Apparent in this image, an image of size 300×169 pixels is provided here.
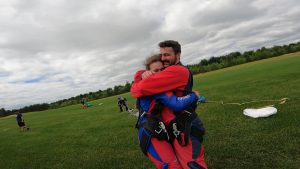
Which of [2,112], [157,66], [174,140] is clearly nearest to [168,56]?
[157,66]

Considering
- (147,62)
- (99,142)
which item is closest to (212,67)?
(99,142)

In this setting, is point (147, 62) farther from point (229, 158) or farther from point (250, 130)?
point (250, 130)

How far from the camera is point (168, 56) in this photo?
179 inches

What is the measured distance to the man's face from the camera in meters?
4.53

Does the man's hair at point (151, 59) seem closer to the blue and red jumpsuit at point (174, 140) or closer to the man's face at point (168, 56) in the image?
the man's face at point (168, 56)

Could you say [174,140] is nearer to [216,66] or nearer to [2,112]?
[216,66]

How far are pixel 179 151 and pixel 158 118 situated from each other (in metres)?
0.53

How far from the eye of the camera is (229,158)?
787 centimetres

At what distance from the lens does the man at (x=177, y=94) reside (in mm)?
4327

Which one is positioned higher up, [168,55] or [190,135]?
[168,55]

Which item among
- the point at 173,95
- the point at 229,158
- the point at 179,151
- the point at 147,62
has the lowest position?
the point at 229,158

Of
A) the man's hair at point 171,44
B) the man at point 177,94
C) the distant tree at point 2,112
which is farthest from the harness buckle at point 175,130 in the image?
the distant tree at point 2,112

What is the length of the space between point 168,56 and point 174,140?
46.5 inches

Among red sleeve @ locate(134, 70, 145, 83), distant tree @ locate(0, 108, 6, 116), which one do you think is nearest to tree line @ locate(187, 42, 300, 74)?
distant tree @ locate(0, 108, 6, 116)
